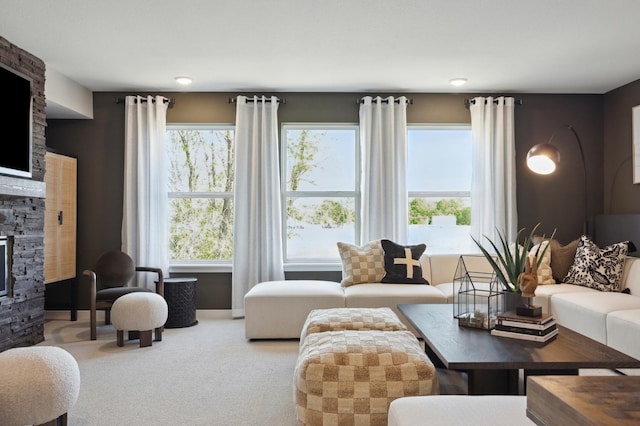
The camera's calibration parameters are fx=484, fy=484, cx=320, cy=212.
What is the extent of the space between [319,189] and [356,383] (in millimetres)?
3410

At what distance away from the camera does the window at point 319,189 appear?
5438mm

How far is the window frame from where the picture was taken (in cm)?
530

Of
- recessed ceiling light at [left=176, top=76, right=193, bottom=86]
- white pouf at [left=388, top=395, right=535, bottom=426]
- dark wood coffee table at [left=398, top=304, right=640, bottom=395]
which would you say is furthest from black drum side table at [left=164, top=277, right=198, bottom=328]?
white pouf at [left=388, top=395, right=535, bottom=426]

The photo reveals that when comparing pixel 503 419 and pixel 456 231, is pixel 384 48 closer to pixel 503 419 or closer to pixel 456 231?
pixel 456 231

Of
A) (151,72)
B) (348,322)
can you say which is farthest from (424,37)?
(151,72)

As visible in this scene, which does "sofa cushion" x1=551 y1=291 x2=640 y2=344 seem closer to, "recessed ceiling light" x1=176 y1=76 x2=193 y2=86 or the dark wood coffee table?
the dark wood coffee table

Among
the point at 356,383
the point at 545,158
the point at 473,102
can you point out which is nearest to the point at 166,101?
the point at 473,102

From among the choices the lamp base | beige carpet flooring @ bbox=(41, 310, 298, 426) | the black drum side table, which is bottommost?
beige carpet flooring @ bbox=(41, 310, 298, 426)

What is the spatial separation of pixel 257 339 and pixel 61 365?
2.14 meters

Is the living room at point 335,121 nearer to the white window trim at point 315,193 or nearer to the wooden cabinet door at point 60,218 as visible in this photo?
the white window trim at point 315,193

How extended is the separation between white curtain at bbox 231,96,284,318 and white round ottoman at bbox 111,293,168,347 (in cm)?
121

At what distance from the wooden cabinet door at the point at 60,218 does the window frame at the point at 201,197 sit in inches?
38.9

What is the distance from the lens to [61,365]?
2273mm

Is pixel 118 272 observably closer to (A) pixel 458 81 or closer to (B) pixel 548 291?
(A) pixel 458 81
